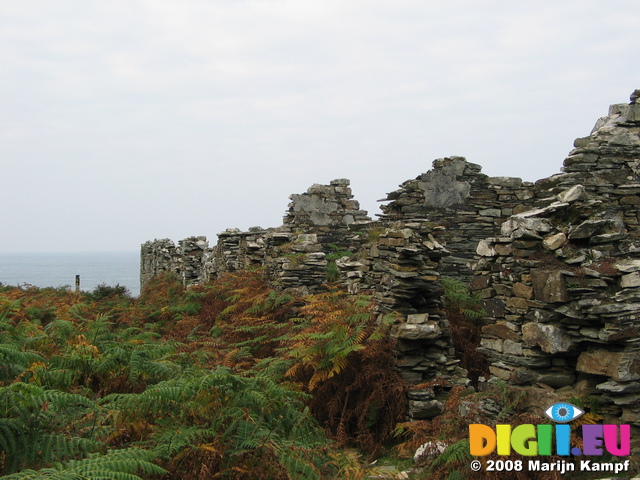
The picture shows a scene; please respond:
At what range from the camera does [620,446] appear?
5.45 meters

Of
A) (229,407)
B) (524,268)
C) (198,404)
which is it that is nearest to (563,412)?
(524,268)

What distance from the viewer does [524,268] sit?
22.1 feet

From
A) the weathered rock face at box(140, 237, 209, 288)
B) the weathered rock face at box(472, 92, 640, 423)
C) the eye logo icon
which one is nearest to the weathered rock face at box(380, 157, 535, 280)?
the weathered rock face at box(472, 92, 640, 423)

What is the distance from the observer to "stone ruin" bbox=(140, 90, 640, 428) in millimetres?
5973

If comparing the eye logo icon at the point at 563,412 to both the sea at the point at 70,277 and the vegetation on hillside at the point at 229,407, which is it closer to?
the vegetation on hillside at the point at 229,407

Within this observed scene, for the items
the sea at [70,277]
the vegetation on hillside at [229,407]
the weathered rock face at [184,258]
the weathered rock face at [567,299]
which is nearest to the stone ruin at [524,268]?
the weathered rock face at [567,299]

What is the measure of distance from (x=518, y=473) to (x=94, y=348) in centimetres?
542

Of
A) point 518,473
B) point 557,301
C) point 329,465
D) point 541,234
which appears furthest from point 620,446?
point 329,465

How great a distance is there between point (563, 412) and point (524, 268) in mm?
1786

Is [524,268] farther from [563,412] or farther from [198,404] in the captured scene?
[198,404]

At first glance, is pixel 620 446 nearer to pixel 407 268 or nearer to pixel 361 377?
pixel 361 377

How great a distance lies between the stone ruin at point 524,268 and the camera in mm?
5973

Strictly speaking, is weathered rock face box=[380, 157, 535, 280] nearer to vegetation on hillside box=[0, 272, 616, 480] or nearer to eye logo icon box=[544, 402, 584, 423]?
vegetation on hillside box=[0, 272, 616, 480]

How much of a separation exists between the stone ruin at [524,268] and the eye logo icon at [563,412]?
0.33 metres
